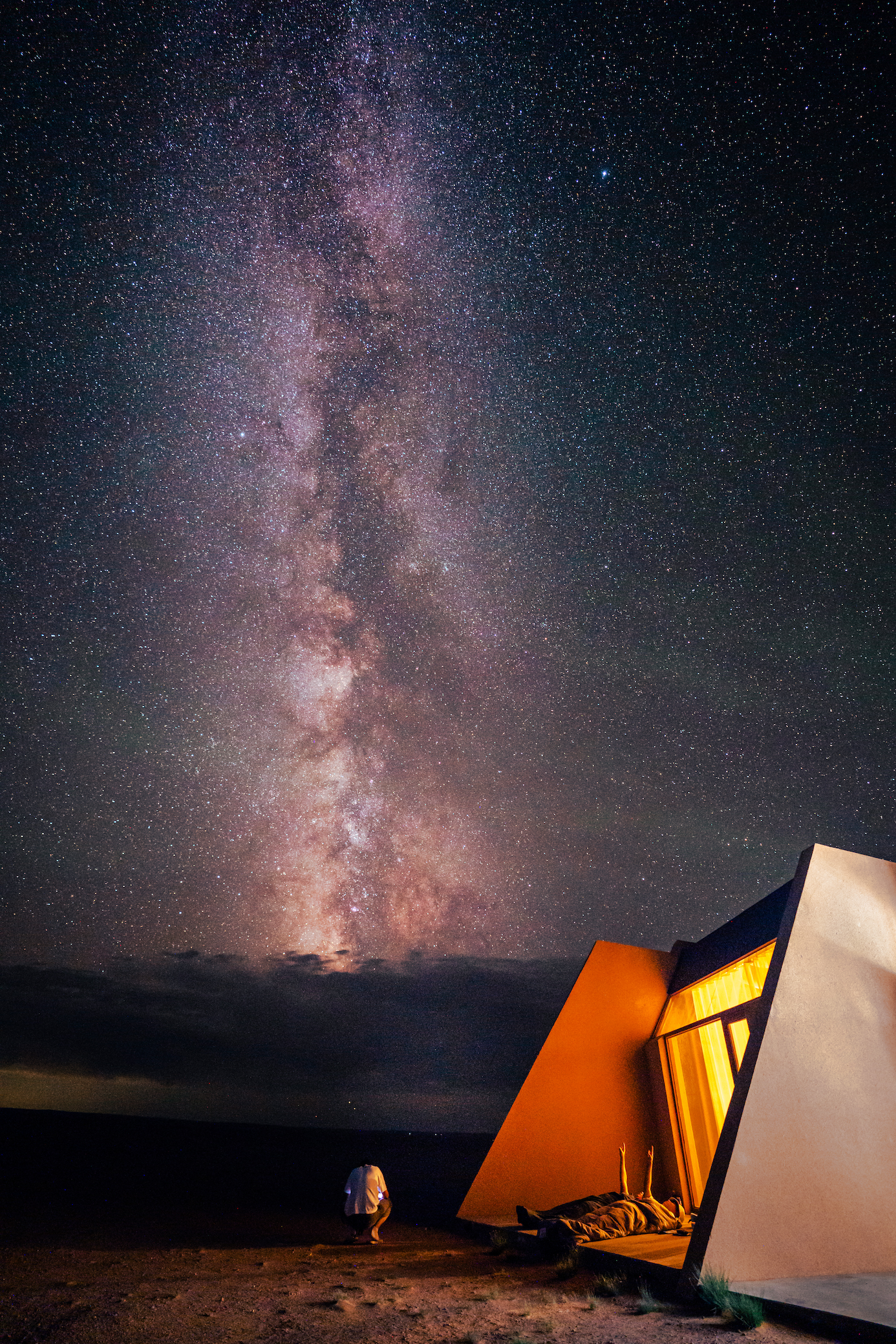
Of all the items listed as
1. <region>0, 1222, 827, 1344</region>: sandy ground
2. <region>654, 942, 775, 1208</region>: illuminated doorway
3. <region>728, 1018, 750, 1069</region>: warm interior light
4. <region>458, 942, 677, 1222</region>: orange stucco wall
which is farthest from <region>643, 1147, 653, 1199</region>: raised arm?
<region>0, 1222, 827, 1344</region>: sandy ground

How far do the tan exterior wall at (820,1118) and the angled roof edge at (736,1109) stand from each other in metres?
0.03

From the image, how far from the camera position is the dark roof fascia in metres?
8.51

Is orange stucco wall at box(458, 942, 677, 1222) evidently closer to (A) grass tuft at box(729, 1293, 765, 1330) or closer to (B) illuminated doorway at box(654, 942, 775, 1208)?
(B) illuminated doorway at box(654, 942, 775, 1208)

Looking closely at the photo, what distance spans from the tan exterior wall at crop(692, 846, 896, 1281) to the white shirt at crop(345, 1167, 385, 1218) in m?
5.99

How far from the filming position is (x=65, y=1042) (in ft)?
226

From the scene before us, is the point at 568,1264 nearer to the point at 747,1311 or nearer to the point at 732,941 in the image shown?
the point at 747,1311

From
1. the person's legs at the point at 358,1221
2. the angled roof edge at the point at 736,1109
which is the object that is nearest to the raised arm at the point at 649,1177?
the person's legs at the point at 358,1221

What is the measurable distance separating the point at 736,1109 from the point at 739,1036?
345 cm

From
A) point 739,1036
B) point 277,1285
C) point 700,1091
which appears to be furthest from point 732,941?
point 277,1285

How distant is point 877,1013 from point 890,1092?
2.00ft

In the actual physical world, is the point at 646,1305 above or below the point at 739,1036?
below

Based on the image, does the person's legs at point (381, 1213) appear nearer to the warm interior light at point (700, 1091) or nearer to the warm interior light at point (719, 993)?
the warm interior light at point (700, 1091)

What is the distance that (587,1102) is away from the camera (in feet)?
34.8

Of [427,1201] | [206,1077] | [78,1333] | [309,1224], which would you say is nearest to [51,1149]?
[427,1201]
